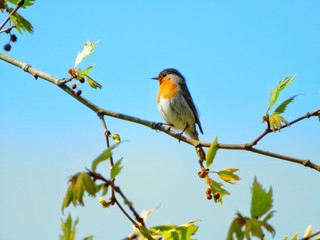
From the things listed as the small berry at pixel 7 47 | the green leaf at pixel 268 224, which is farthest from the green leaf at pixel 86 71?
the green leaf at pixel 268 224

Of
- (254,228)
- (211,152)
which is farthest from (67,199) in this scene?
(211,152)

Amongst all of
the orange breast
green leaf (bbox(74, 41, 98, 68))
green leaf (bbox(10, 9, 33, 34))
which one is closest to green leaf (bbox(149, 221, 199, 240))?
green leaf (bbox(74, 41, 98, 68))

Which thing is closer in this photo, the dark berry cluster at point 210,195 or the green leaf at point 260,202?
the green leaf at point 260,202

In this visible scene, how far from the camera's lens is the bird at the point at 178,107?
321 inches

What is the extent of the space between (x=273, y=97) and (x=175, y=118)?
4.79 meters

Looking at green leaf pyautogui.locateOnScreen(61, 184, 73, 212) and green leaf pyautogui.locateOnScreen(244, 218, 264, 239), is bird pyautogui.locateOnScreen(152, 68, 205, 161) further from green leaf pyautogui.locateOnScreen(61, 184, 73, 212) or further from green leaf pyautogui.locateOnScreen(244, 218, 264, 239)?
green leaf pyautogui.locateOnScreen(244, 218, 264, 239)

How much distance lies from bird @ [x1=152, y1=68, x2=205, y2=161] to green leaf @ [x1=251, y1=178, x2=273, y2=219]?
238 inches

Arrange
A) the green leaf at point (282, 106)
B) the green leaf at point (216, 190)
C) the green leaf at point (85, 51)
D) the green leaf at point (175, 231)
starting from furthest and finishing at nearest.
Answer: the green leaf at point (85, 51) < the green leaf at point (216, 190) < the green leaf at point (282, 106) < the green leaf at point (175, 231)

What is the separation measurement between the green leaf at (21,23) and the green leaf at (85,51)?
26.9 inches

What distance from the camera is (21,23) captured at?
448 centimetres

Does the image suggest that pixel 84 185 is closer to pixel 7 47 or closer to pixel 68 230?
pixel 68 230

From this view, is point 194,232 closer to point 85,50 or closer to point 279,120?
point 279,120

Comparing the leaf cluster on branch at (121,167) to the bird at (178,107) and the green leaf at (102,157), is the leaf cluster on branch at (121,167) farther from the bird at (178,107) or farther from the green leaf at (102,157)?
the bird at (178,107)

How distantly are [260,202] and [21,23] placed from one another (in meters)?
3.27
